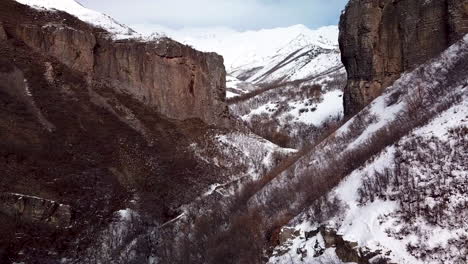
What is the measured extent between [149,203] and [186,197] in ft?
7.72

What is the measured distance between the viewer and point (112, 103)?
106 feet

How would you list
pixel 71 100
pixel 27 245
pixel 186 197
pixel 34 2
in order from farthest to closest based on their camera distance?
1. pixel 34 2
2. pixel 71 100
3. pixel 186 197
4. pixel 27 245

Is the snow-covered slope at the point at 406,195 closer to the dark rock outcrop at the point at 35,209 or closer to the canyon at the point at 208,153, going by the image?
the canyon at the point at 208,153

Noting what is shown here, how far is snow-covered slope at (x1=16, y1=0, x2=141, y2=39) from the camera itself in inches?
1403

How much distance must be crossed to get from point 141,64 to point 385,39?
18206mm

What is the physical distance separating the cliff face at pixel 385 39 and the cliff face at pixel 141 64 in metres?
14.4

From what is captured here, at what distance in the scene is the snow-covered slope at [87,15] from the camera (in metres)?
35.6

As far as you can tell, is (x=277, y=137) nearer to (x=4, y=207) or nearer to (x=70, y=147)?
(x=70, y=147)

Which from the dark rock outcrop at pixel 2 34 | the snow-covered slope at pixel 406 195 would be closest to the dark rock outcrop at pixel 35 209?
the snow-covered slope at pixel 406 195

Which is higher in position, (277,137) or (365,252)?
(365,252)

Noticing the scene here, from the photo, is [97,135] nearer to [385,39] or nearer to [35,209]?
[35,209]

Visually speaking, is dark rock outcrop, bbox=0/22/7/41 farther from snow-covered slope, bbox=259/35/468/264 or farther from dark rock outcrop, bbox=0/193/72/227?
snow-covered slope, bbox=259/35/468/264

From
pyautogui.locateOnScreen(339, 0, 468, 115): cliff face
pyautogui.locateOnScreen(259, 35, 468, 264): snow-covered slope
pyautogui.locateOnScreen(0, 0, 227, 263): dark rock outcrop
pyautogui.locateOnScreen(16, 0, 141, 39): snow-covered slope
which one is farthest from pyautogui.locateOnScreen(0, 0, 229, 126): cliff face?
pyautogui.locateOnScreen(259, 35, 468, 264): snow-covered slope

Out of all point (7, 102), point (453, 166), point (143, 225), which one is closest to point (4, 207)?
point (143, 225)
